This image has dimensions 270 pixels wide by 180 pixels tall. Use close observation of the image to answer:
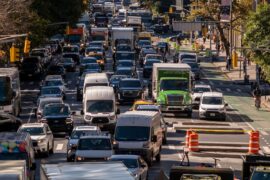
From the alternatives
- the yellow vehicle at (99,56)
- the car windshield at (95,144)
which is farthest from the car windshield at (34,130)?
the yellow vehicle at (99,56)

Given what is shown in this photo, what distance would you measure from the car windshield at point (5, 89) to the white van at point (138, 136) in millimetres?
18846

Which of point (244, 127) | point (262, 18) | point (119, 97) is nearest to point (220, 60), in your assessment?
point (262, 18)

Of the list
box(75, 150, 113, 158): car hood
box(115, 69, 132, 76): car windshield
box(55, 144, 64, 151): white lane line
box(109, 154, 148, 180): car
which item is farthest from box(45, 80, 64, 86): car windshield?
box(109, 154, 148, 180): car

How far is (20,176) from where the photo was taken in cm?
2548

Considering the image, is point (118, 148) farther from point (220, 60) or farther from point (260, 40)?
point (220, 60)

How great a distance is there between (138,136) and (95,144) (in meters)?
2.80

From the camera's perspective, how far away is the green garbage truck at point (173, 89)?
218 ft

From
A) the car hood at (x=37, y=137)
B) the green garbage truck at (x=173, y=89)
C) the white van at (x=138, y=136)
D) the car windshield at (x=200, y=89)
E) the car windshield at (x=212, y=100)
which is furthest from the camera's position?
the car windshield at (x=200, y=89)

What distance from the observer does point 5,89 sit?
214 ft

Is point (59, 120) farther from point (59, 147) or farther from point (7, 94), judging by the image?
point (7, 94)

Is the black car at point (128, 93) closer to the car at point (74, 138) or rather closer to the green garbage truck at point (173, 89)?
the green garbage truck at point (173, 89)

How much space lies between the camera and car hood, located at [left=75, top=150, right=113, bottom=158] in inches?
1665

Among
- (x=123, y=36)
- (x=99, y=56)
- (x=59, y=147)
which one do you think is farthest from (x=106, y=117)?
(x=123, y=36)

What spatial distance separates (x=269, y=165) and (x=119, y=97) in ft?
146
